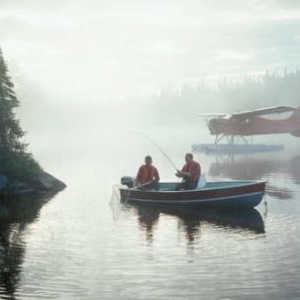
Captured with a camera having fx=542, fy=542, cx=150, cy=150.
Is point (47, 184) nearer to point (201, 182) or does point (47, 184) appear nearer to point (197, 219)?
point (201, 182)

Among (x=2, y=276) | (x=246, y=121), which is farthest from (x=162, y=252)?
(x=246, y=121)

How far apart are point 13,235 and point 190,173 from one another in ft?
30.2

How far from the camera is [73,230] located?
2186 cm

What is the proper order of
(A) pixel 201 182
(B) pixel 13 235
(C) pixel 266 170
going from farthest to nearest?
(C) pixel 266 170 < (A) pixel 201 182 < (B) pixel 13 235

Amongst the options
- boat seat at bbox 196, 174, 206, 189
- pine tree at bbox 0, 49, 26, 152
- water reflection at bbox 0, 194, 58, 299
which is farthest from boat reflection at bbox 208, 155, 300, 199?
pine tree at bbox 0, 49, 26, 152

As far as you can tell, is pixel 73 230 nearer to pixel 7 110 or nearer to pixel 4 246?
pixel 4 246

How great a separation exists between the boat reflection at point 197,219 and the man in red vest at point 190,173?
122 cm

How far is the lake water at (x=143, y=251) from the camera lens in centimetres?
1392

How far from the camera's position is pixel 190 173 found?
85.8 ft

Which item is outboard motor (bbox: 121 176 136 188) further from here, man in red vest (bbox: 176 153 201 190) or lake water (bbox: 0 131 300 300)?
man in red vest (bbox: 176 153 201 190)

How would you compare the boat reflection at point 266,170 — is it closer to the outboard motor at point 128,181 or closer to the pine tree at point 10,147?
the outboard motor at point 128,181

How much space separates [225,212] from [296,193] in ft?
23.6

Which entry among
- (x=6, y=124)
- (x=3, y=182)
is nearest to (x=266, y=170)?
(x=6, y=124)

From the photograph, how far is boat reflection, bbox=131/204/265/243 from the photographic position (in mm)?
21241
